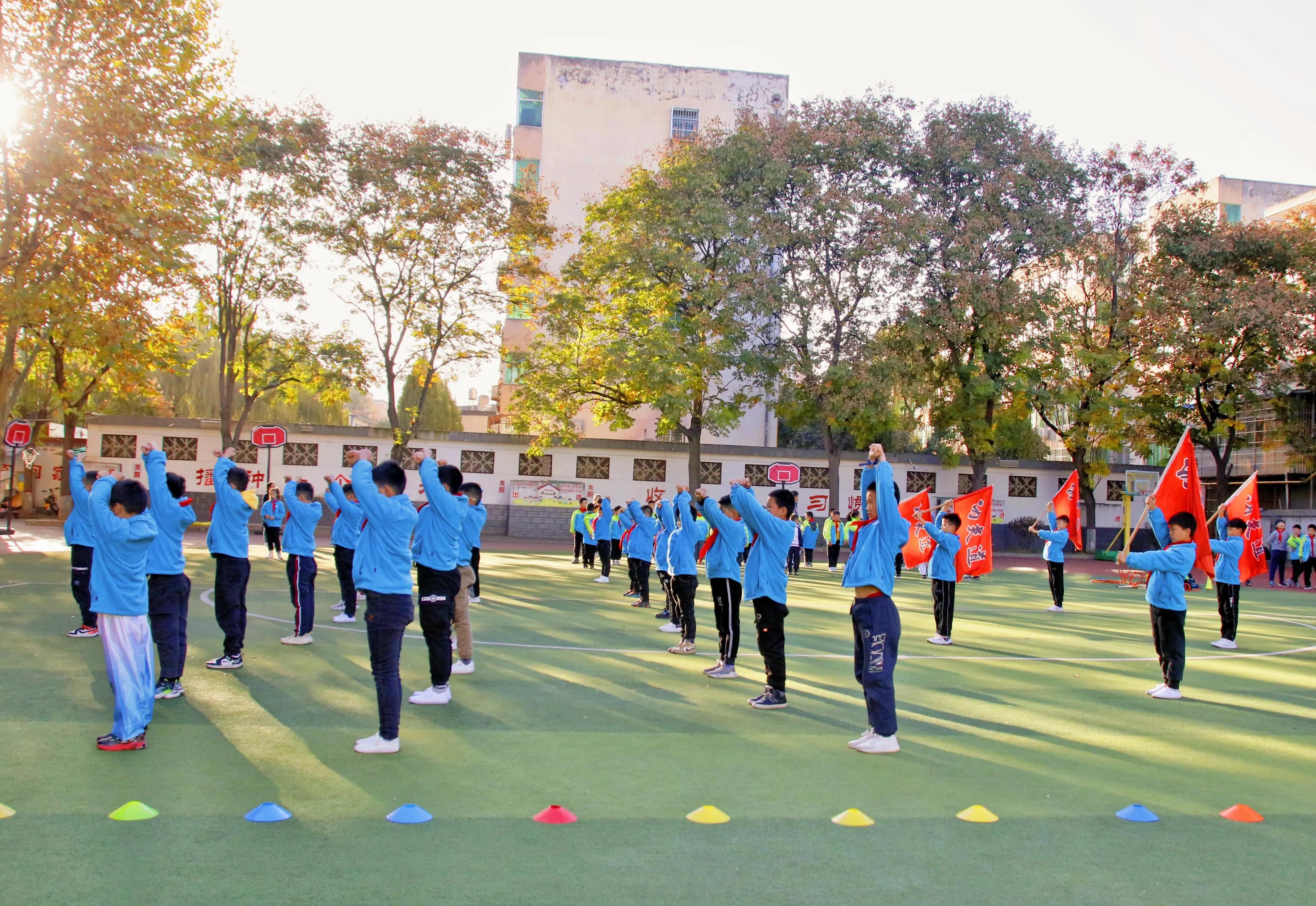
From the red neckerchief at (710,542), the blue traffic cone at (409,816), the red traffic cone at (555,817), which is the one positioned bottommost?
the red traffic cone at (555,817)

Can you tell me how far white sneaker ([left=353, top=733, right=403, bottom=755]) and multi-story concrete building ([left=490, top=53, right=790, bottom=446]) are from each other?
35.0m

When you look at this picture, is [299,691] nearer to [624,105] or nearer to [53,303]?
[53,303]

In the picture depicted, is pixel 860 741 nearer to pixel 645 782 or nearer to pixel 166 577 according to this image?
pixel 645 782

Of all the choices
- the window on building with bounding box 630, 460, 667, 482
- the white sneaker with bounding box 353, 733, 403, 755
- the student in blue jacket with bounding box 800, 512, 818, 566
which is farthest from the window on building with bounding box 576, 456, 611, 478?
the white sneaker with bounding box 353, 733, 403, 755

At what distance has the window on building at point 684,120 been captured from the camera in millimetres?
43031

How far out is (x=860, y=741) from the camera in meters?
6.92

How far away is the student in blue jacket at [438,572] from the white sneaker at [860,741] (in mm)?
3162

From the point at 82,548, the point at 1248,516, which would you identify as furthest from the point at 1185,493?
the point at 82,548

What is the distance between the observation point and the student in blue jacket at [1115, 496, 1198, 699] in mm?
9148

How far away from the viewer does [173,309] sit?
25078 millimetres

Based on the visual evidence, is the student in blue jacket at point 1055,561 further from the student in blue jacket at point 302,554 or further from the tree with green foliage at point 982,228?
the tree with green foliage at point 982,228

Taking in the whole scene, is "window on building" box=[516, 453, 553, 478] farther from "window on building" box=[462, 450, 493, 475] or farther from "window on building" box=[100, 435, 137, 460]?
"window on building" box=[100, 435, 137, 460]

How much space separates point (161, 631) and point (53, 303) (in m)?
13.6

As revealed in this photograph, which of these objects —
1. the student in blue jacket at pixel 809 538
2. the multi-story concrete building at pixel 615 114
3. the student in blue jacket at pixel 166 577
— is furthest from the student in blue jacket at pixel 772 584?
the multi-story concrete building at pixel 615 114
